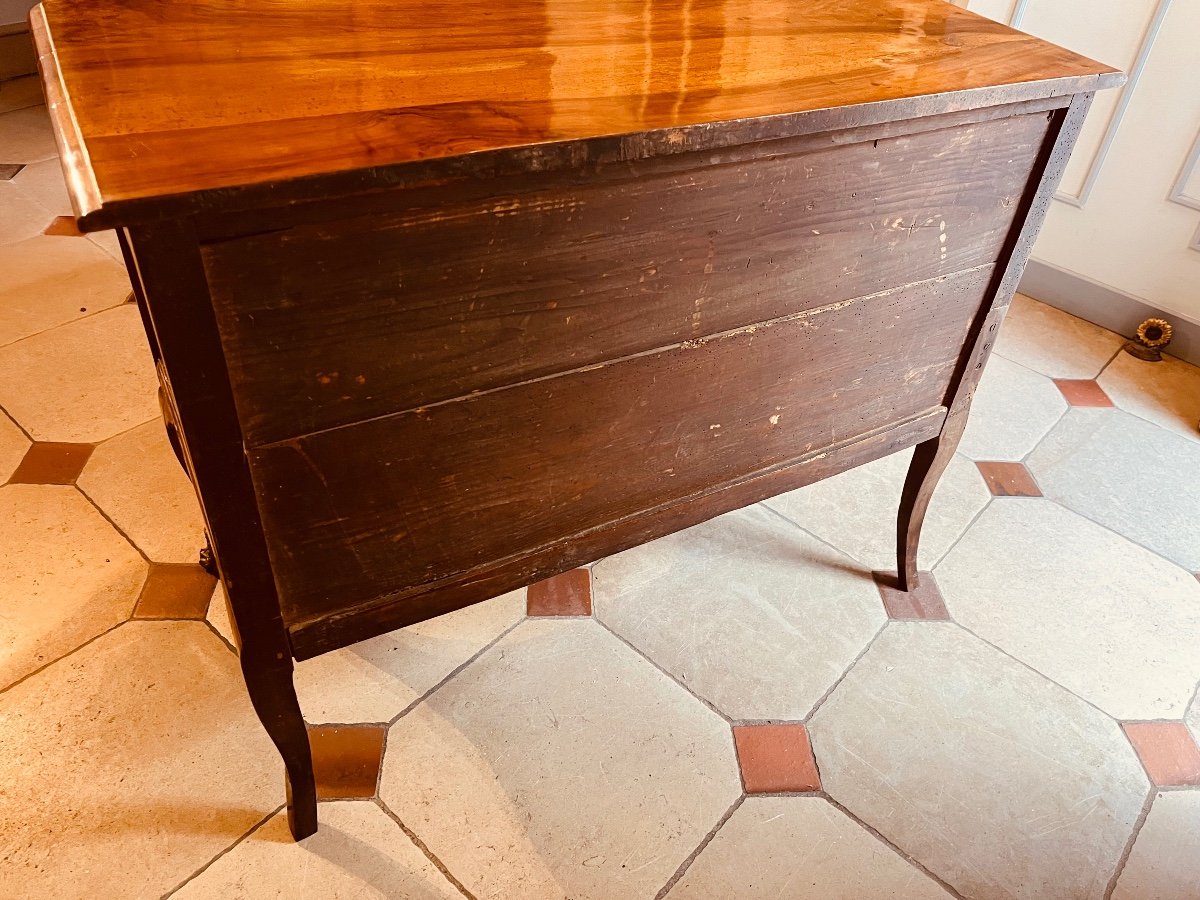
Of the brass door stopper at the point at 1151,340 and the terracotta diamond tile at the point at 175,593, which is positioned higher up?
the brass door stopper at the point at 1151,340

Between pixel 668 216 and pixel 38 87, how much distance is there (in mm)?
3435

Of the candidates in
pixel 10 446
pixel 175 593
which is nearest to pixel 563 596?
pixel 175 593

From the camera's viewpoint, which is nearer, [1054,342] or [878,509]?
[878,509]

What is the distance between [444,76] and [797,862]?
3.45ft

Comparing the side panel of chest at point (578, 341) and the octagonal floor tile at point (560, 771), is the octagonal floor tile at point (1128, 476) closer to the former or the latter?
the side panel of chest at point (578, 341)

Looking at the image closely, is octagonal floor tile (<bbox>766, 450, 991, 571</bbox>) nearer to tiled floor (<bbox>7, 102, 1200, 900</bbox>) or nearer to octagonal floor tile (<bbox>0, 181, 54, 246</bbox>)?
tiled floor (<bbox>7, 102, 1200, 900</bbox>)

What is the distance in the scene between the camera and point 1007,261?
1.12 meters

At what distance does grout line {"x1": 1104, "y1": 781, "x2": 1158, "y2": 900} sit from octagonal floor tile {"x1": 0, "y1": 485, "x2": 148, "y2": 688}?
1505mm

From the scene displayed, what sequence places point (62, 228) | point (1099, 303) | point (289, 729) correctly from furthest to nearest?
point (62, 228)
point (1099, 303)
point (289, 729)

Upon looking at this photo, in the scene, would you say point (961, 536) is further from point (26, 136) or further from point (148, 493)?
point (26, 136)

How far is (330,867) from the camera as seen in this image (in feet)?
3.61

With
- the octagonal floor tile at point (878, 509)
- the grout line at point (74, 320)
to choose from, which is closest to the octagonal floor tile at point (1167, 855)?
the octagonal floor tile at point (878, 509)

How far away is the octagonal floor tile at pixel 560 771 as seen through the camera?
1121 mm

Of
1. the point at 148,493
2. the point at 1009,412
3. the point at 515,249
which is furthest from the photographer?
the point at 1009,412
